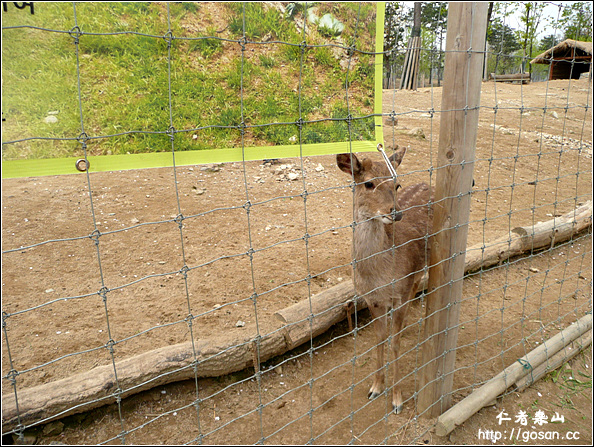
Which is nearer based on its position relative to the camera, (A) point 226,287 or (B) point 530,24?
(A) point 226,287

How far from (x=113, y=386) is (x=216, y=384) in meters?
0.76

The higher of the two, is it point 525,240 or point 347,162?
point 347,162

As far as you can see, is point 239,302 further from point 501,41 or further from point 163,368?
point 501,41

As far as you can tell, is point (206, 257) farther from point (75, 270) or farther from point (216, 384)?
point (216, 384)

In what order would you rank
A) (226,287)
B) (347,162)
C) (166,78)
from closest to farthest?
(166,78) < (347,162) < (226,287)

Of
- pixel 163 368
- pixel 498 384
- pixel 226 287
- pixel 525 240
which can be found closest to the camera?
pixel 163 368

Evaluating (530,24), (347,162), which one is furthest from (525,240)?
(530,24)

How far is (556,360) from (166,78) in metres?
3.66

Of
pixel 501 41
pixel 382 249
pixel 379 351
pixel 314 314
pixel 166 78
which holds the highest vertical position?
pixel 501 41

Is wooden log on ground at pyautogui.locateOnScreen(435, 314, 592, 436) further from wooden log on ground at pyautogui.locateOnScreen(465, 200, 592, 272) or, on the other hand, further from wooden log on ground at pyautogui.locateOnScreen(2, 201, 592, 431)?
wooden log on ground at pyautogui.locateOnScreen(465, 200, 592, 272)

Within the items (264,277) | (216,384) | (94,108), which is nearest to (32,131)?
(94,108)

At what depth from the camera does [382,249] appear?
3.27 m

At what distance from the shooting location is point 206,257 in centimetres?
475

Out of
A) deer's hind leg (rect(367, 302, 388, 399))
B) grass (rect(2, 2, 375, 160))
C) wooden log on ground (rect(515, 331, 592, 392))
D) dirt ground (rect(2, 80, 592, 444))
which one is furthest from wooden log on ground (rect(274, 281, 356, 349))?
grass (rect(2, 2, 375, 160))
